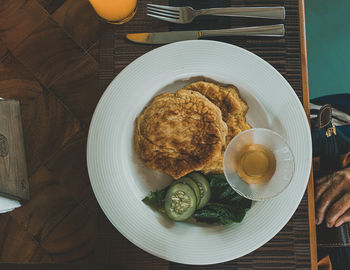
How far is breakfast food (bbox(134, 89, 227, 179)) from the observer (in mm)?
1000

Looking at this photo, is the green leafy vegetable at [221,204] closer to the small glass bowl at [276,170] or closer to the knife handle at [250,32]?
the small glass bowl at [276,170]

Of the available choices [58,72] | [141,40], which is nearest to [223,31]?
[141,40]

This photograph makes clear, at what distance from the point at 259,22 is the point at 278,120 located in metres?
0.39

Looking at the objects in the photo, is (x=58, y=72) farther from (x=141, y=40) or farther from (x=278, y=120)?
(x=278, y=120)

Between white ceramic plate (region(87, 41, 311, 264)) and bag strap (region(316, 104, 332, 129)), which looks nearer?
white ceramic plate (region(87, 41, 311, 264))

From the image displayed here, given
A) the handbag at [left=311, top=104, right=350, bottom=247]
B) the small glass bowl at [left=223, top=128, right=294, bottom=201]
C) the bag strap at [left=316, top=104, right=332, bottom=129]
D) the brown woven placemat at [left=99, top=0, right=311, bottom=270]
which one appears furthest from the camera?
the handbag at [left=311, top=104, right=350, bottom=247]

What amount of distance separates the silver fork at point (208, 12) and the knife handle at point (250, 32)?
0.05 m

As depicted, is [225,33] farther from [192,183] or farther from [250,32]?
[192,183]

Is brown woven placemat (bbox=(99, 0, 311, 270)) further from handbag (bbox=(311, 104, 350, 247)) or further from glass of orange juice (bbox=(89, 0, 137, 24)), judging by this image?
handbag (bbox=(311, 104, 350, 247))

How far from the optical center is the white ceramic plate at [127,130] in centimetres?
100

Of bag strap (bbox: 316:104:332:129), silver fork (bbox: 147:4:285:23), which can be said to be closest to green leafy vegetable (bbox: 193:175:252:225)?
bag strap (bbox: 316:104:332:129)

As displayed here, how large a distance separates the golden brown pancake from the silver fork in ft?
0.86

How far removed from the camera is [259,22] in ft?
3.65

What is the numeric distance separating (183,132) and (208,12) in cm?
47
